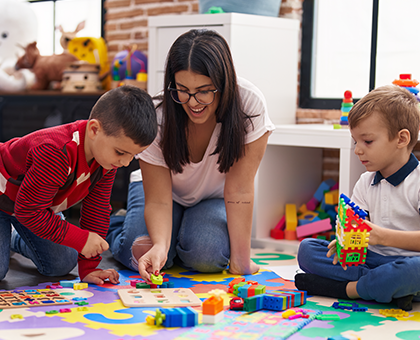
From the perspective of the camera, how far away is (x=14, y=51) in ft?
10.1

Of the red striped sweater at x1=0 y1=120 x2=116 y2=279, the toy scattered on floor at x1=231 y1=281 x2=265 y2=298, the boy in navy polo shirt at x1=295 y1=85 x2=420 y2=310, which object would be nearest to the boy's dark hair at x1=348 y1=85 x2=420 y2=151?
the boy in navy polo shirt at x1=295 y1=85 x2=420 y2=310

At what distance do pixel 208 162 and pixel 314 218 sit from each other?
2.29 feet

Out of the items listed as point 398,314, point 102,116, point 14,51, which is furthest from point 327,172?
point 14,51

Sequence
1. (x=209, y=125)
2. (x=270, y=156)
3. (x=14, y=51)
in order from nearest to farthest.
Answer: (x=209, y=125) < (x=270, y=156) < (x=14, y=51)

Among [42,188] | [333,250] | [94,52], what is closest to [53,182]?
[42,188]

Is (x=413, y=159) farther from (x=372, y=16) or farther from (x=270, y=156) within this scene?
(x=372, y=16)

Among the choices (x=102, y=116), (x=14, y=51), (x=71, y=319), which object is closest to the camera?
(x=71, y=319)

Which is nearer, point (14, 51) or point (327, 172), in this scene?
point (327, 172)

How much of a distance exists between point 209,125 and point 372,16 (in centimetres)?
113

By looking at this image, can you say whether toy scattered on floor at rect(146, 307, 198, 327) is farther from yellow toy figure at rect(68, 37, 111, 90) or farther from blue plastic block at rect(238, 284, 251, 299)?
yellow toy figure at rect(68, 37, 111, 90)

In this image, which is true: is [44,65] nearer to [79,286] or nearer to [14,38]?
[14,38]

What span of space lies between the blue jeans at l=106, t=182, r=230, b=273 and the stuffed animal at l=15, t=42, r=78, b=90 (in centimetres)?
156

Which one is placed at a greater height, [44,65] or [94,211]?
[44,65]

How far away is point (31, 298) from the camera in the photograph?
4.07ft
